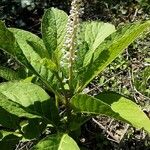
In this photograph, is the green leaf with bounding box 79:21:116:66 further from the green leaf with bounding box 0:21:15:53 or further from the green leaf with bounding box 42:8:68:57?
the green leaf with bounding box 0:21:15:53

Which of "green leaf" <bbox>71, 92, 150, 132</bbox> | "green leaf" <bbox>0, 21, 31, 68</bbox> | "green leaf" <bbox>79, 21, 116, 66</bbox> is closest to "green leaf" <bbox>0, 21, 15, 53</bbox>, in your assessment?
"green leaf" <bbox>0, 21, 31, 68</bbox>

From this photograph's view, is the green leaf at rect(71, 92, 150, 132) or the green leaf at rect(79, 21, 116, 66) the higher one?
the green leaf at rect(79, 21, 116, 66)

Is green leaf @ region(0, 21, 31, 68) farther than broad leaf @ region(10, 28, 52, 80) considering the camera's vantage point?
No

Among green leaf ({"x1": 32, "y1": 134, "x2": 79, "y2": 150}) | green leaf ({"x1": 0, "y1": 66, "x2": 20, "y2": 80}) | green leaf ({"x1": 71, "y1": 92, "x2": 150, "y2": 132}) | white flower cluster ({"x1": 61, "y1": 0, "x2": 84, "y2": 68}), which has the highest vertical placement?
white flower cluster ({"x1": 61, "y1": 0, "x2": 84, "y2": 68})

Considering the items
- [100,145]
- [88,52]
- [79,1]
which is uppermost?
[79,1]

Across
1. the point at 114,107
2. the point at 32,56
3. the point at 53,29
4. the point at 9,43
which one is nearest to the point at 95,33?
the point at 53,29

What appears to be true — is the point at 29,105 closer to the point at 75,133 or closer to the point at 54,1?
the point at 75,133

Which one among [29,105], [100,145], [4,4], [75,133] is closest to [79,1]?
[29,105]
